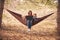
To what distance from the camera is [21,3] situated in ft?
36.3

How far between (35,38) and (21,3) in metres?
4.94

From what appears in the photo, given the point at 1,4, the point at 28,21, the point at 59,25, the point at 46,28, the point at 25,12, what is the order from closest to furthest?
the point at 59,25, the point at 1,4, the point at 28,21, the point at 46,28, the point at 25,12

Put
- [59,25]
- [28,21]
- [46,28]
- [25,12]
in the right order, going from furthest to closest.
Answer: [25,12], [46,28], [28,21], [59,25]

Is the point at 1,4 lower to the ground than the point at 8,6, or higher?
higher

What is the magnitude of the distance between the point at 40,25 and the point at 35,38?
3.12 m

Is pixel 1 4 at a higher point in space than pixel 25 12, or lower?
higher

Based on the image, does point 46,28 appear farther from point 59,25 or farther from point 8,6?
point 59,25

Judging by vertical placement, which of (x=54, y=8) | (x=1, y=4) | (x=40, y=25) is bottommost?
(x=40, y=25)

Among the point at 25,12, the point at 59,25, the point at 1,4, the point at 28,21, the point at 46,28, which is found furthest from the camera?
the point at 25,12

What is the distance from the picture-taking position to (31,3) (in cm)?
1111

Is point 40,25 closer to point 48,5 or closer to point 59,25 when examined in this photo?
point 48,5

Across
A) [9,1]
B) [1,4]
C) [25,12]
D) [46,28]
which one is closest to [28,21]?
[1,4]

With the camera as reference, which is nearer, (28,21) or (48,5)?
(28,21)

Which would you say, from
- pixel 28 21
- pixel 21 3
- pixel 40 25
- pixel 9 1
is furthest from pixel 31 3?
pixel 28 21
